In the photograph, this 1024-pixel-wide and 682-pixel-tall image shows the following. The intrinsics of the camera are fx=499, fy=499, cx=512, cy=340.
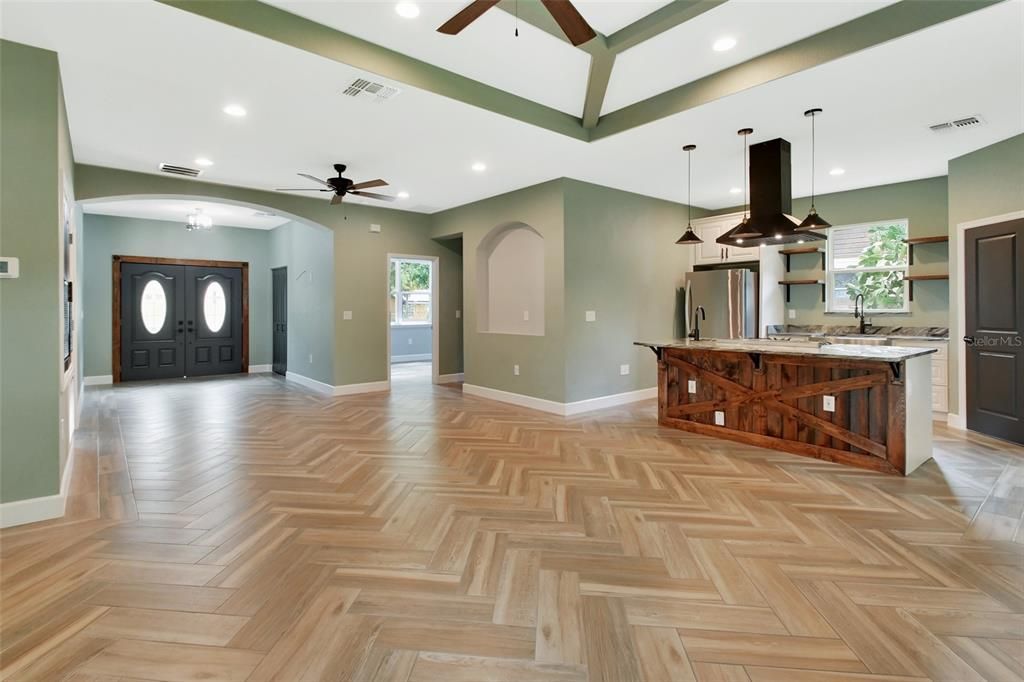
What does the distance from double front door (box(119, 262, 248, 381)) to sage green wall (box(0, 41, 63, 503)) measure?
679 cm

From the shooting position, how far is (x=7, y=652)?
69.4 inches

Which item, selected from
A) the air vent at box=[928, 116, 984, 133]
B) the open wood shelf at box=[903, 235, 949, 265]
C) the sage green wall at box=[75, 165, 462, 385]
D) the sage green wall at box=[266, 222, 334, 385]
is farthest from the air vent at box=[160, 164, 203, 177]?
the open wood shelf at box=[903, 235, 949, 265]

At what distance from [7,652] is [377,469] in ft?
7.01

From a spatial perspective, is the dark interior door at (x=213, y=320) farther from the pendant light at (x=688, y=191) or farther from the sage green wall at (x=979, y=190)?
the sage green wall at (x=979, y=190)

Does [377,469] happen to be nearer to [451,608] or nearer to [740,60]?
[451,608]

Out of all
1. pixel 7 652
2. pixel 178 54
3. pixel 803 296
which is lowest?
pixel 7 652

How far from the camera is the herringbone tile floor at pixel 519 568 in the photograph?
5.66ft

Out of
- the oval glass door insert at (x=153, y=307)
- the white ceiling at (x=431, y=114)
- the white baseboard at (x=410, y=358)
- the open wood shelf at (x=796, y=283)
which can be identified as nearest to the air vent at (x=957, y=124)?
the white ceiling at (x=431, y=114)

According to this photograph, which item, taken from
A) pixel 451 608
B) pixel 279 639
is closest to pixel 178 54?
pixel 279 639

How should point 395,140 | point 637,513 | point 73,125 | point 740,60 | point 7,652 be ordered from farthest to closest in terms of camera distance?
point 395,140 → point 73,125 → point 740,60 → point 637,513 → point 7,652

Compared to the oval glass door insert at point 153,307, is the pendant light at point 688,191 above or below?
above

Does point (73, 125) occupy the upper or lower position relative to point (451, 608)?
upper

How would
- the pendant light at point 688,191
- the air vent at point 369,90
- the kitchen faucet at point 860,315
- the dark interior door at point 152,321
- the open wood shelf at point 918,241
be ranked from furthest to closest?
the dark interior door at point 152,321, the kitchen faucet at point 860,315, the open wood shelf at point 918,241, the pendant light at point 688,191, the air vent at point 369,90

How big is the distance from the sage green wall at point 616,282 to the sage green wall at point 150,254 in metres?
6.83
